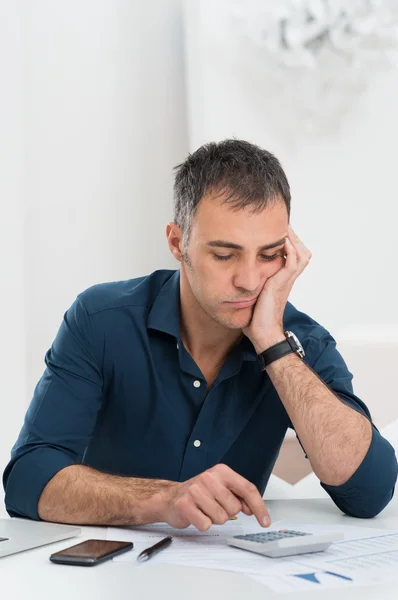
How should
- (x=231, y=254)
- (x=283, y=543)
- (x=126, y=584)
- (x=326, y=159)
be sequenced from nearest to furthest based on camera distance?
A: (x=126, y=584) → (x=283, y=543) → (x=231, y=254) → (x=326, y=159)

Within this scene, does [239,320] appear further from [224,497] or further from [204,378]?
[224,497]

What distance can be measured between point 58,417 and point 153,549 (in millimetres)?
509

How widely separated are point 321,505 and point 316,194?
1.09 meters

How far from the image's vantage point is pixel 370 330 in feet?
7.26

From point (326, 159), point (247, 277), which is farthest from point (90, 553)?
point (326, 159)

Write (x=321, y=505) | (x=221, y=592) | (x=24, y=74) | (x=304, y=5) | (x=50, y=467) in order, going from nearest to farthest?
(x=221, y=592), (x=50, y=467), (x=321, y=505), (x=304, y=5), (x=24, y=74)

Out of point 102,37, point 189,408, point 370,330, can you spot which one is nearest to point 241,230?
point 189,408

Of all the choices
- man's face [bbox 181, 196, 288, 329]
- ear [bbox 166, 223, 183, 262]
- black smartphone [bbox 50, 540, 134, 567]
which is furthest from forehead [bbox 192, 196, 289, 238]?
black smartphone [bbox 50, 540, 134, 567]

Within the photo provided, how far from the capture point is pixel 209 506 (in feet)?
3.46

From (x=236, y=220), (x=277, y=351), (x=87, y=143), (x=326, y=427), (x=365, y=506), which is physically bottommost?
(x=365, y=506)

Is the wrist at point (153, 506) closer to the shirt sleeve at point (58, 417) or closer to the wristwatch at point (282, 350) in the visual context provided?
the shirt sleeve at point (58, 417)

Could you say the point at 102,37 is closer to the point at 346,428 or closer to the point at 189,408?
the point at 189,408

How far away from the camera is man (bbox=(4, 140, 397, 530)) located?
1.32m

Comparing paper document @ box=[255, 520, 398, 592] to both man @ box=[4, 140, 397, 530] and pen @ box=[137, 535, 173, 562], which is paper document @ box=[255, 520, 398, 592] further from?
man @ box=[4, 140, 397, 530]
